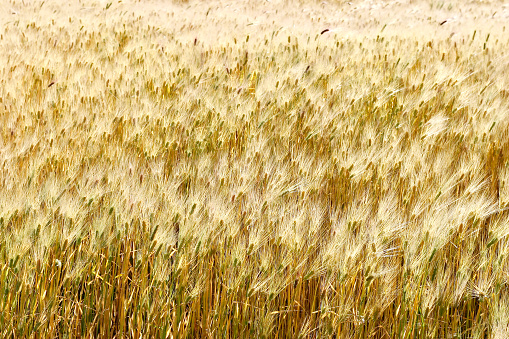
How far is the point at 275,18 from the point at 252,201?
7.29m

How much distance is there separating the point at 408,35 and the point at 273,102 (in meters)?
3.41

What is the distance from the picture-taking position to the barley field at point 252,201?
1.25m

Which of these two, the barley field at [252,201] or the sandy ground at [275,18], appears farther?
the sandy ground at [275,18]

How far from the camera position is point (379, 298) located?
1.26 meters

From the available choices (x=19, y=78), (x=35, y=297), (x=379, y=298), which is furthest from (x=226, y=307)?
(x=19, y=78)

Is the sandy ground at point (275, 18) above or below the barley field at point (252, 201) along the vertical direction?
above

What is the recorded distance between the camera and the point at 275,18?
829 centimetres

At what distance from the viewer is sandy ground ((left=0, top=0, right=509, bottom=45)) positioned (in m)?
5.89

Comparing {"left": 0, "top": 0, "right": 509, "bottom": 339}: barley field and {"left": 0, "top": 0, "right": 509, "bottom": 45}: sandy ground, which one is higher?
{"left": 0, "top": 0, "right": 509, "bottom": 45}: sandy ground

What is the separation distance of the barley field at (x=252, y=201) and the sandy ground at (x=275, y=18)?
217 cm

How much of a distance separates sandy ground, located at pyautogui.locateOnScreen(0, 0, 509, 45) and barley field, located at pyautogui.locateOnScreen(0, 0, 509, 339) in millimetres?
2171

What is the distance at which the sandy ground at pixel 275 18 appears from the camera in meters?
5.89

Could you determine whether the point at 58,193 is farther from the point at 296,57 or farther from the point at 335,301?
the point at 296,57

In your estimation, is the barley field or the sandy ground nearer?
the barley field
